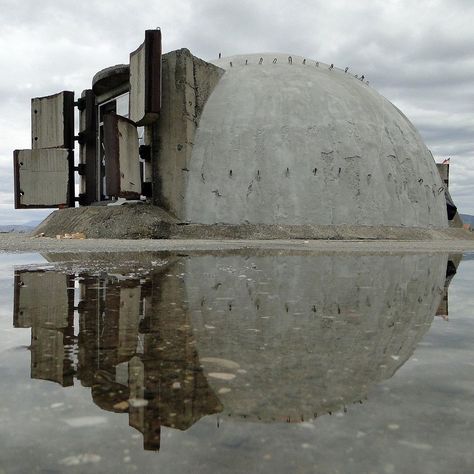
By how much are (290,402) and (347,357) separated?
0.65m

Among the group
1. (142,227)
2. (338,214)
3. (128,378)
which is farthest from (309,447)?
(338,214)

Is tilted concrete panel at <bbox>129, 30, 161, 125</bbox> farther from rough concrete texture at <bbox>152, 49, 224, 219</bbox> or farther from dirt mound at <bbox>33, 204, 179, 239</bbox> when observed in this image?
dirt mound at <bbox>33, 204, 179, 239</bbox>

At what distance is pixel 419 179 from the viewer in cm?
2162

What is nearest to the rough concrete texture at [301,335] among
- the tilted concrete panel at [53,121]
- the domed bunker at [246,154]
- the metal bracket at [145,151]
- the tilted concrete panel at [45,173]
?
the domed bunker at [246,154]

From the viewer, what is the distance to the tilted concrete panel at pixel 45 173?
22.6 m

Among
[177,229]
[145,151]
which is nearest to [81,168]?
[145,151]

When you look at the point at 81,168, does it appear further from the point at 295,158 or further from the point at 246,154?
the point at 295,158

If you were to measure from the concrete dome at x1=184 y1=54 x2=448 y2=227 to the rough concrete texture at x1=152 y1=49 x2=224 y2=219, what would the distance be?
379 mm

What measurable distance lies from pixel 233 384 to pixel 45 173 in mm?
23165

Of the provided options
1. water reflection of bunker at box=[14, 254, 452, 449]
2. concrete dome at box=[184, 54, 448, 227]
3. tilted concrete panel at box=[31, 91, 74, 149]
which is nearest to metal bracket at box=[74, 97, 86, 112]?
tilted concrete panel at box=[31, 91, 74, 149]

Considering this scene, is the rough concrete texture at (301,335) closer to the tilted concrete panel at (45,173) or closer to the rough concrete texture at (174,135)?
the rough concrete texture at (174,135)

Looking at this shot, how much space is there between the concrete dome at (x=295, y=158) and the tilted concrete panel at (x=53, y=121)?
766 centimetres

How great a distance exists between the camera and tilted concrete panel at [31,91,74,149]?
2273 centimetres

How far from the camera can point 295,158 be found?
1856 cm
